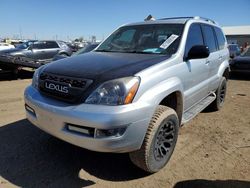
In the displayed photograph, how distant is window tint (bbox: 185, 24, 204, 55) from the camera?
169 inches

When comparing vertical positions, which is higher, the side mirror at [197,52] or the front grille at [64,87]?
the side mirror at [197,52]

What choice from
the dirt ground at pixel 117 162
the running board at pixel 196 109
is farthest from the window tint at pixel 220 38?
the dirt ground at pixel 117 162

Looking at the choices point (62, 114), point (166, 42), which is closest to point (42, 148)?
point (62, 114)

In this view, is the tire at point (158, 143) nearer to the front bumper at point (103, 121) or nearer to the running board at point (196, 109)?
the front bumper at point (103, 121)

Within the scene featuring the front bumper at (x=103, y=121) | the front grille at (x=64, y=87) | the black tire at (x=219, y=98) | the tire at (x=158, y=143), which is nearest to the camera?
the front bumper at (x=103, y=121)

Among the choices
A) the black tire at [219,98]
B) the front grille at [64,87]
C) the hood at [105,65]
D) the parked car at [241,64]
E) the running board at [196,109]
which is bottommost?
the parked car at [241,64]

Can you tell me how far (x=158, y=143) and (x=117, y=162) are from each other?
675 mm

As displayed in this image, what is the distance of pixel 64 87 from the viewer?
3197 millimetres

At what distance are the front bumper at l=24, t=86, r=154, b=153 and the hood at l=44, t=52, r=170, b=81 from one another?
0.38 metres

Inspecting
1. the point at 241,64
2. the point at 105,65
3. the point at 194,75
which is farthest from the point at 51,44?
the point at 105,65

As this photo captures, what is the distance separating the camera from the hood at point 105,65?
3139 millimetres

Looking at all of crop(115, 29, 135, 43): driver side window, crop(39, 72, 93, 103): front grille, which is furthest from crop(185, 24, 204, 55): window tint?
crop(39, 72, 93, 103): front grille

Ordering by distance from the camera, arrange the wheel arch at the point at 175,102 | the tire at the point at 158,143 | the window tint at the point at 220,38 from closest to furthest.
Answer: the tire at the point at 158,143, the wheel arch at the point at 175,102, the window tint at the point at 220,38

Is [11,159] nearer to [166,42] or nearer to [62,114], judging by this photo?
[62,114]
